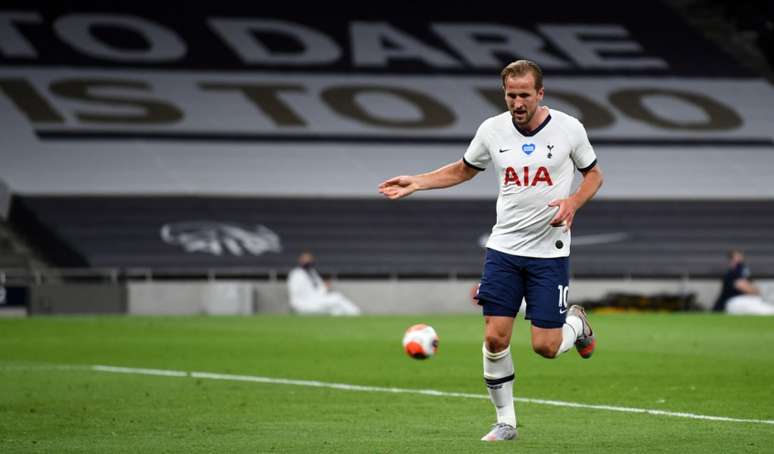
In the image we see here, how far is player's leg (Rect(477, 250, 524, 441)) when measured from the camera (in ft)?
29.1

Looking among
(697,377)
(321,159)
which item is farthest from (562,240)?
(321,159)

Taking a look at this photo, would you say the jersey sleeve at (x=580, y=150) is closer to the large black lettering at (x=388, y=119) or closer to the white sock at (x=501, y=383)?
the white sock at (x=501, y=383)

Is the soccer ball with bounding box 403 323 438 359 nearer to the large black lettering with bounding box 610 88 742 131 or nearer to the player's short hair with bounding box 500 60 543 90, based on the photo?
the player's short hair with bounding box 500 60 543 90

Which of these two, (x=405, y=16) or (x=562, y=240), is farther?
(x=405, y=16)

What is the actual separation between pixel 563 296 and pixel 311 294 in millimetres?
23317

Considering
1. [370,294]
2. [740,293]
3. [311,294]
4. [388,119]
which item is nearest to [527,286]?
[311,294]

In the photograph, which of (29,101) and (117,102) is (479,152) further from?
(117,102)

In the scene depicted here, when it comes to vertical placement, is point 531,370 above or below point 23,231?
above

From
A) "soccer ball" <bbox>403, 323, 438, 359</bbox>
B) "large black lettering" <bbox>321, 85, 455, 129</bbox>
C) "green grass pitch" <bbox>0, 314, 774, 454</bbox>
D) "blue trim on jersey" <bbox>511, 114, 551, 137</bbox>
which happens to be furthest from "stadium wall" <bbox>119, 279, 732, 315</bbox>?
"blue trim on jersey" <bbox>511, 114, 551, 137</bbox>

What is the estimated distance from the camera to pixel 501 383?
9.04m

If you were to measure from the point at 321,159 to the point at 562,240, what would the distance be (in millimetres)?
28970

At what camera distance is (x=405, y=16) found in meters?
41.4

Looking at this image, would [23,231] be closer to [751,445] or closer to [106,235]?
[106,235]

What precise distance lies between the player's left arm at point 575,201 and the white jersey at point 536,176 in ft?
0.23
